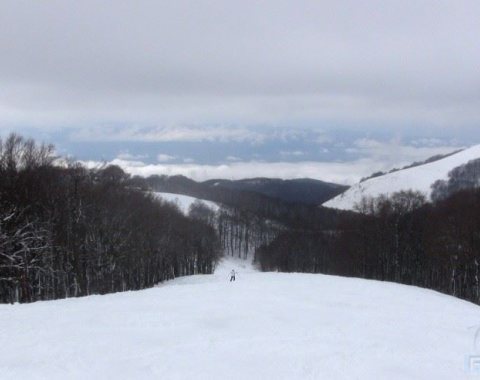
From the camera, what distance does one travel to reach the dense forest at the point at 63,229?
104 feet

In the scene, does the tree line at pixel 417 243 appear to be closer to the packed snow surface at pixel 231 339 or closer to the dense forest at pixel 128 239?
the dense forest at pixel 128 239

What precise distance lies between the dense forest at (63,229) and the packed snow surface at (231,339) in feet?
41.5

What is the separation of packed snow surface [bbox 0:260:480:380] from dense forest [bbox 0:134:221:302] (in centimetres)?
1266

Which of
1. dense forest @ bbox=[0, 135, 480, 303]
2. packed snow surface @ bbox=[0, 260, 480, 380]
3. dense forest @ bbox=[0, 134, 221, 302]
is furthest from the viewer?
dense forest @ bbox=[0, 135, 480, 303]

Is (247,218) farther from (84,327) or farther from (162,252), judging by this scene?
(84,327)

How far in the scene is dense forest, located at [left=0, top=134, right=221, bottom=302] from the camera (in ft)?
104

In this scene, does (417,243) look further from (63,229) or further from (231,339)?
(231,339)

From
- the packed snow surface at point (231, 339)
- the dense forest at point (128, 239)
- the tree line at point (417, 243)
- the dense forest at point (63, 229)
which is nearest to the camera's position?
the packed snow surface at point (231, 339)

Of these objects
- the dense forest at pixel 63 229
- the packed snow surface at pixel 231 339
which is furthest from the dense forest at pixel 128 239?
the packed snow surface at pixel 231 339

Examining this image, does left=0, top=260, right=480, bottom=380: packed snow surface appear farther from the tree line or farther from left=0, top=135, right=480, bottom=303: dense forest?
the tree line

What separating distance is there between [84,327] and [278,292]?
1311cm

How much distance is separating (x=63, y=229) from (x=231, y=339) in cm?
2931

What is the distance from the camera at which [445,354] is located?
13273 mm

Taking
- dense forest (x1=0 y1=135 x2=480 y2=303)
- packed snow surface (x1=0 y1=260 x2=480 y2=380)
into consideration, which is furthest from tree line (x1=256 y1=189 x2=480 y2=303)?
packed snow surface (x1=0 y1=260 x2=480 y2=380)
